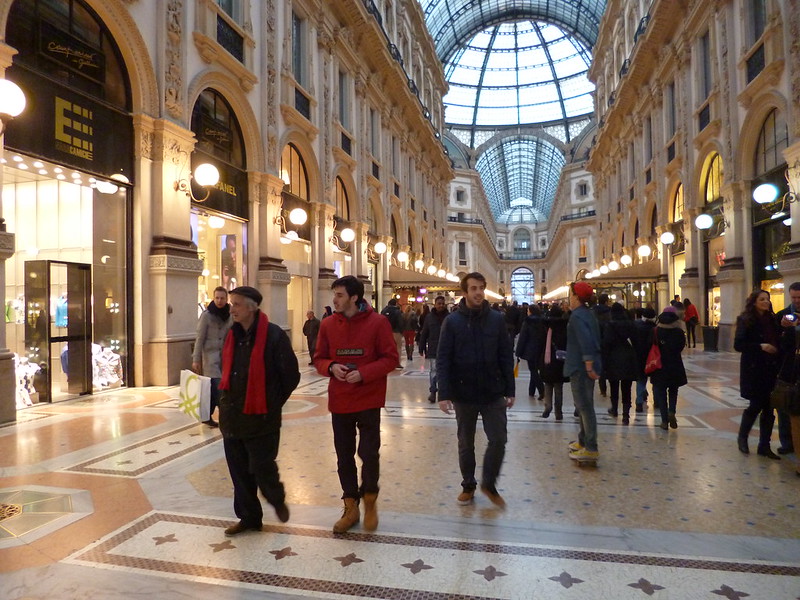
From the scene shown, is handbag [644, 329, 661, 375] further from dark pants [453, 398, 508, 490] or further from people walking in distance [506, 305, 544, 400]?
dark pants [453, 398, 508, 490]

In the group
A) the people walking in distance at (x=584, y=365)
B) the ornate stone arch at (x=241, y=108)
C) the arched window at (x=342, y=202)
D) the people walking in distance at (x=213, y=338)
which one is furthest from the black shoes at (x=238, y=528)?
the arched window at (x=342, y=202)

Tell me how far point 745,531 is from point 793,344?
6.47 ft

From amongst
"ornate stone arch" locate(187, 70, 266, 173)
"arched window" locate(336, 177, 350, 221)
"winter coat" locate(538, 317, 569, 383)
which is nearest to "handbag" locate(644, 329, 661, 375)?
"winter coat" locate(538, 317, 569, 383)

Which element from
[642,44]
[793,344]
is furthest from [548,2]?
[793,344]

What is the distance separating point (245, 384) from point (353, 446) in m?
0.83

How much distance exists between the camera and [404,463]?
499cm

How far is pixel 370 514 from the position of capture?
3.50m

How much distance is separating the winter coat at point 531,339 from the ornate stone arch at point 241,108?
7.90 metres

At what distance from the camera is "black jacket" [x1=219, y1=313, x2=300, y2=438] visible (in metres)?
3.22

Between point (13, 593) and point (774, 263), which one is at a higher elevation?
point (774, 263)

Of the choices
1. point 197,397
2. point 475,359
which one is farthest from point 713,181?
point 197,397

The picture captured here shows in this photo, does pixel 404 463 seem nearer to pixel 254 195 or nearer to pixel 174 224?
pixel 174 224

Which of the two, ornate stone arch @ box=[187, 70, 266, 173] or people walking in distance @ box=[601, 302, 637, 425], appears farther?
ornate stone arch @ box=[187, 70, 266, 173]

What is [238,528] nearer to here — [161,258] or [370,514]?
[370,514]
